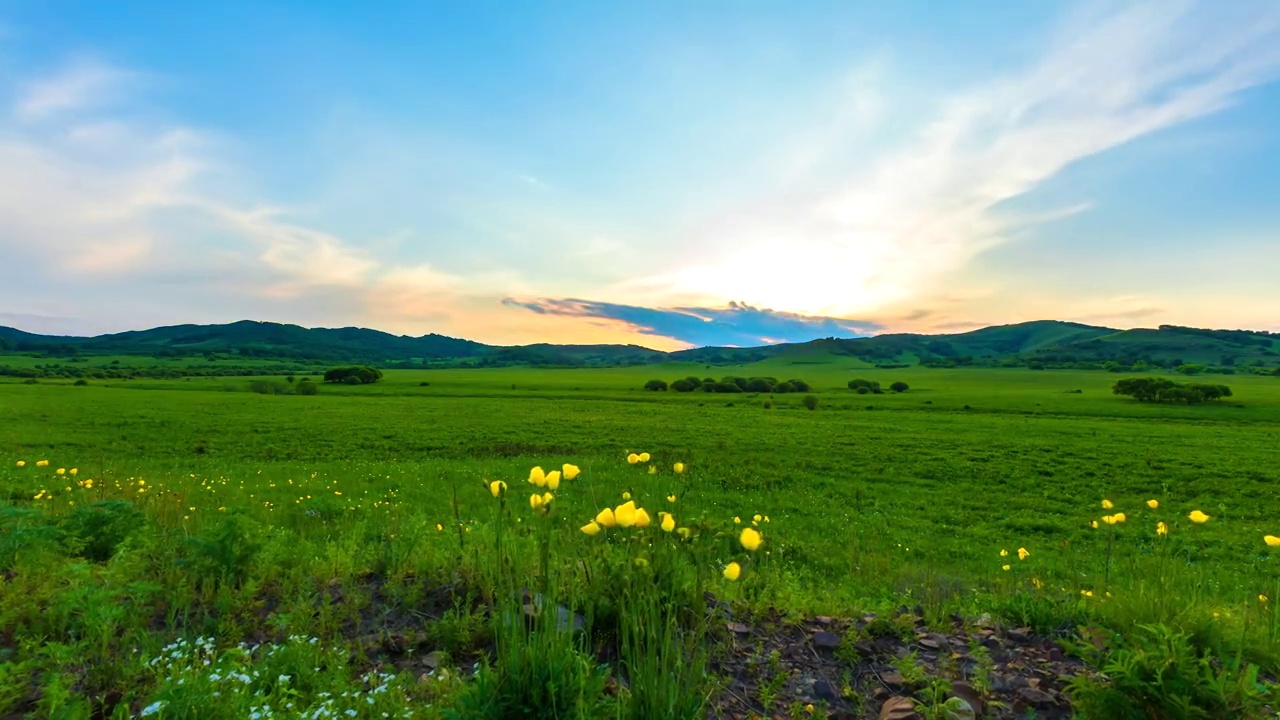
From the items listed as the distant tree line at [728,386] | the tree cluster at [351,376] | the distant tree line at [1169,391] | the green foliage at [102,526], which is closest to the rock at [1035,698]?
the green foliage at [102,526]

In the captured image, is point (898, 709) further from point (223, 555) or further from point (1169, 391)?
point (1169, 391)

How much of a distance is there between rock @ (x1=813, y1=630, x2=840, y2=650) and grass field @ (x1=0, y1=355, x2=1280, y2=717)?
62 cm

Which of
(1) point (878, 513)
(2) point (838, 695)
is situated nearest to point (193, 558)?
(2) point (838, 695)

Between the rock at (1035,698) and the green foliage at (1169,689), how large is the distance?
0.48 meters

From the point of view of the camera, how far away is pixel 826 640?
4.35 metres

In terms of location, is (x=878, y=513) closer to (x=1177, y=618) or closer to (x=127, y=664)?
(x=1177, y=618)

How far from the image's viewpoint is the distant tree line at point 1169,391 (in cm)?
6178

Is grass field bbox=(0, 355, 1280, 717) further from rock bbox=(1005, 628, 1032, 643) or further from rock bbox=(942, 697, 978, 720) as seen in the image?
rock bbox=(942, 697, 978, 720)

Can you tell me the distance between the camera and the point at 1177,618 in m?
3.64

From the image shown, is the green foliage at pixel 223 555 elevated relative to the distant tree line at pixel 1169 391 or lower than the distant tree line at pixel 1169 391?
elevated

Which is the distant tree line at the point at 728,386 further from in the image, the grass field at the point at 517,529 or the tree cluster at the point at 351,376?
the tree cluster at the point at 351,376

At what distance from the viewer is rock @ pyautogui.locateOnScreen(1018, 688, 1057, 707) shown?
352 cm

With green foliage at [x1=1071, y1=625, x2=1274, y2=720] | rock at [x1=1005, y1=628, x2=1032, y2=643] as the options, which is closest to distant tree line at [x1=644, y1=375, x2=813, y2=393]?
rock at [x1=1005, y1=628, x2=1032, y2=643]

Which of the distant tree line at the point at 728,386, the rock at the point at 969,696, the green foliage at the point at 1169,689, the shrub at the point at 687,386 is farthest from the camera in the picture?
the shrub at the point at 687,386
